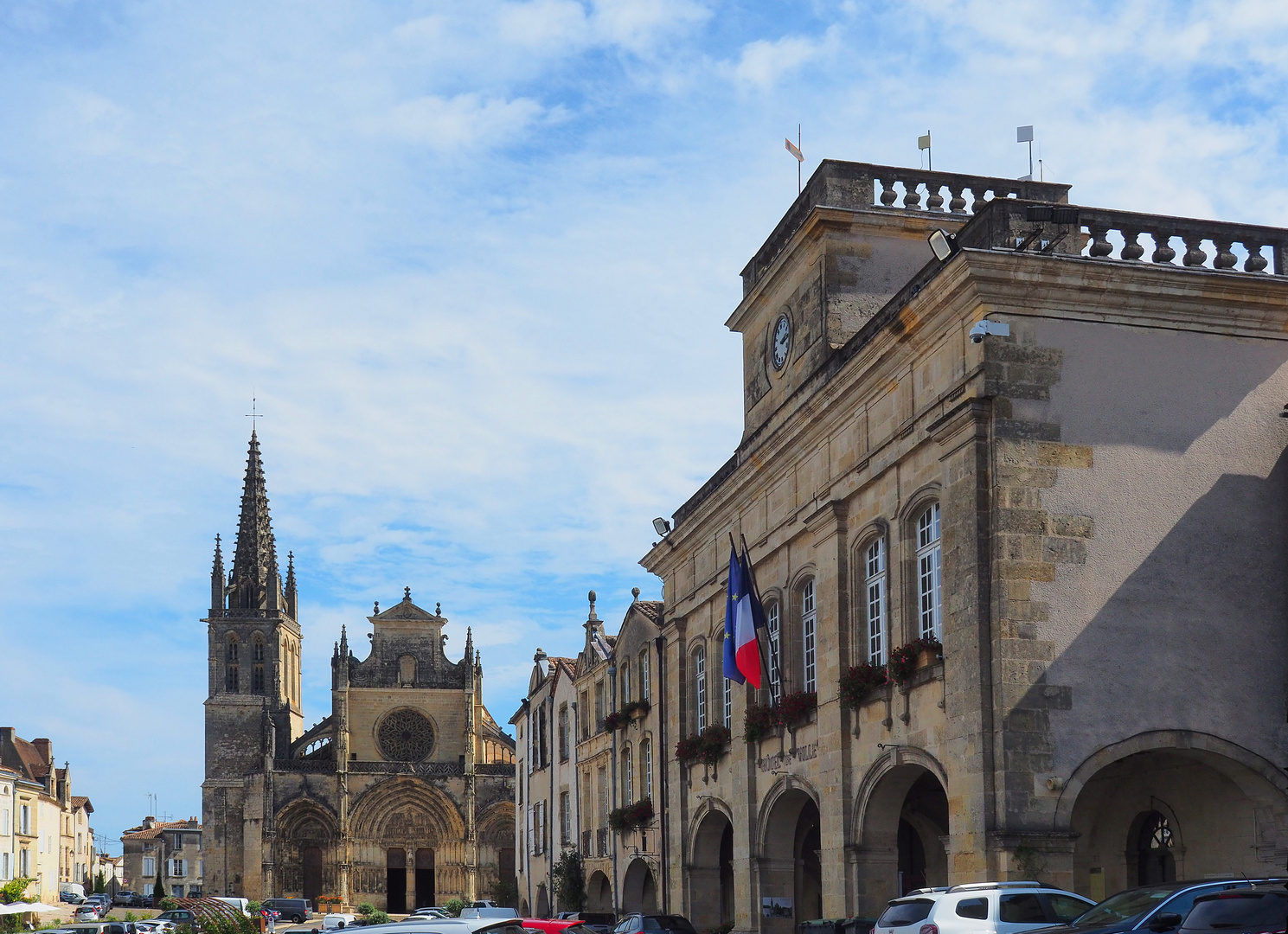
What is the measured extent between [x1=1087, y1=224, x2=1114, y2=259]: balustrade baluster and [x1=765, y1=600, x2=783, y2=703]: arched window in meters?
7.80

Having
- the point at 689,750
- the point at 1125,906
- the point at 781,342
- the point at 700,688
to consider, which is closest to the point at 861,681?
the point at 1125,906

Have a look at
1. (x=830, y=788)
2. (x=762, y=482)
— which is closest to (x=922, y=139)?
(x=762, y=482)

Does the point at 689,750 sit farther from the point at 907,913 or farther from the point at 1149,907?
the point at 1149,907

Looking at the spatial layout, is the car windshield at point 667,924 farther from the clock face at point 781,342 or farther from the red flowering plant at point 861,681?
the clock face at point 781,342

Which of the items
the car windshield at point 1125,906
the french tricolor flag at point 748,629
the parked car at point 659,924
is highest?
the french tricolor flag at point 748,629

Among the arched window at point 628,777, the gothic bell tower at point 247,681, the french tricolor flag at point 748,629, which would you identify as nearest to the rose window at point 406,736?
the gothic bell tower at point 247,681

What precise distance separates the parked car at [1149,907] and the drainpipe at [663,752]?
16.5 m

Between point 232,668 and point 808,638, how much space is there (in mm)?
68300

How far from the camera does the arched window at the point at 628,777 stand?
1292 inches

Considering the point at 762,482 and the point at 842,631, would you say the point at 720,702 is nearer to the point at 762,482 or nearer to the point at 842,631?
the point at 762,482

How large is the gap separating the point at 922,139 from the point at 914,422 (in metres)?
7.94

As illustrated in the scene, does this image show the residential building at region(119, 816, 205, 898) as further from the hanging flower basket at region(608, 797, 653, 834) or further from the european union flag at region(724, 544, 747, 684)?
the european union flag at region(724, 544, 747, 684)

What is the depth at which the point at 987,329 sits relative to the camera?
53.9 feet

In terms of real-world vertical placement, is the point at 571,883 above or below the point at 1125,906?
below
